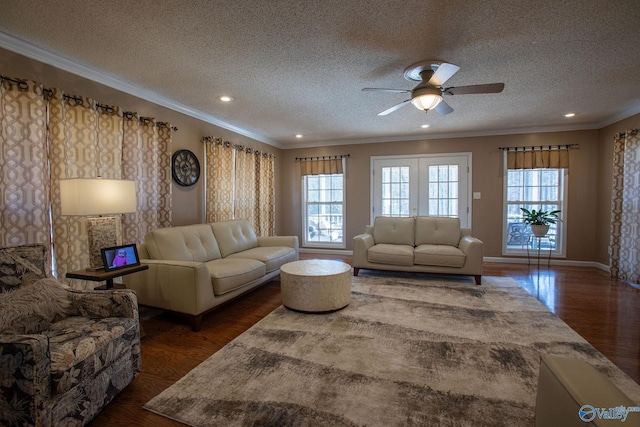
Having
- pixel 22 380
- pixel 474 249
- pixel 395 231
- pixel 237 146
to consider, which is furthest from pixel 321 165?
pixel 22 380

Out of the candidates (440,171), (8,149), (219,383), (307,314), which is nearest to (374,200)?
(440,171)

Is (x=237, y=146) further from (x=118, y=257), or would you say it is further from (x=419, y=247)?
(x=419, y=247)

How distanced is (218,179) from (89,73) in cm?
205

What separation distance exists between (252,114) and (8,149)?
270cm

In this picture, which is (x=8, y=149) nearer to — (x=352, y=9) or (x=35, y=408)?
(x=35, y=408)

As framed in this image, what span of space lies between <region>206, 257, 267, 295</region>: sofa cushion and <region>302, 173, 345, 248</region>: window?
3056mm

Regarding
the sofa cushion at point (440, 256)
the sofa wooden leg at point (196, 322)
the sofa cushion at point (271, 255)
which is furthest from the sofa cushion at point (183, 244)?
the sofa cushion at point (440, 256)

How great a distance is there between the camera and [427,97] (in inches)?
108

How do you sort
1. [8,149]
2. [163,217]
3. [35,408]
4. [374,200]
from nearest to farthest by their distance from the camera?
[35,408] → [8,149] → [163,217] → [374,200]

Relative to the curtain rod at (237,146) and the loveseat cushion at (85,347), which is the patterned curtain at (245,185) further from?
the loveseat cushion at (85,347)

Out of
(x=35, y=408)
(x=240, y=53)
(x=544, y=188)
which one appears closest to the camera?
(x=35, y=408)

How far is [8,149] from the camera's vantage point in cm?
230

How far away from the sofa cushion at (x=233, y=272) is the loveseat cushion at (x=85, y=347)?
983 millimetres

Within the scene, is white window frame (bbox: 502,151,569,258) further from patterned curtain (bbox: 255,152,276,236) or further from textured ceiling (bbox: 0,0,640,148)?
patterned curtain (bbox: 255,152,276,236)
